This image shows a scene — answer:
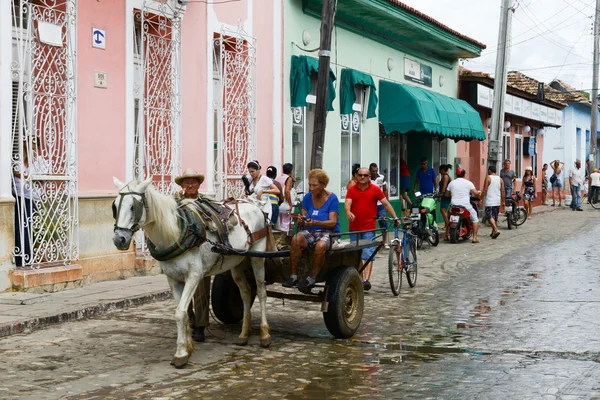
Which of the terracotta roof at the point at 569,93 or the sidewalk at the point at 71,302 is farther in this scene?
the terracotta roof at the point at 569,93

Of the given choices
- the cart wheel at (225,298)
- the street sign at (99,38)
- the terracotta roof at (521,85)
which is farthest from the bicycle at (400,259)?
the terracotta roof at (521,85)

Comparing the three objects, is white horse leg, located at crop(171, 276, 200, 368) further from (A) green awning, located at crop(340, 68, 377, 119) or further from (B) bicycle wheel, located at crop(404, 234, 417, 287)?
(A) green awning, located at crop(340, 68, 377, 119)

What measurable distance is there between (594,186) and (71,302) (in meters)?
27.8

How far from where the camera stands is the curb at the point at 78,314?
8.62m

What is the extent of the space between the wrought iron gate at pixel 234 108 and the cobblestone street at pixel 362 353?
4.69 meters

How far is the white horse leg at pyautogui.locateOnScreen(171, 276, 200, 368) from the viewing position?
6.98 m

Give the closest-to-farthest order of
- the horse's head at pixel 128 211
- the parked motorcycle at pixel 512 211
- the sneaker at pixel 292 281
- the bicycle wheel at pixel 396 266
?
the horse's head at pixel 128 211 → the sneaker at pixel 292 281 → the bicycle wheel at pixel 396 266 → the parked motorcycle at pixel 512 211

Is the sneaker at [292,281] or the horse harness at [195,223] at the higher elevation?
the horse harness at [195,223]

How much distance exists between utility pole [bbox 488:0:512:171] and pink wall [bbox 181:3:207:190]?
37.3 ft

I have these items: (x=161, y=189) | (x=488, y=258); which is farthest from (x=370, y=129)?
(x=161, y=189)

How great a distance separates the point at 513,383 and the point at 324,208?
3.03 metres

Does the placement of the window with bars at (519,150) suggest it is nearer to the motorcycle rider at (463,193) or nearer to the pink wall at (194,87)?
the motorcycle rider at (463,193)

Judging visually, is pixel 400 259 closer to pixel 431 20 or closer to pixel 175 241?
pixel 175 241

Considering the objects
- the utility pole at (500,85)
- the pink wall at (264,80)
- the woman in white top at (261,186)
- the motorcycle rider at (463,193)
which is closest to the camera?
the woman in white top at (261,186)
